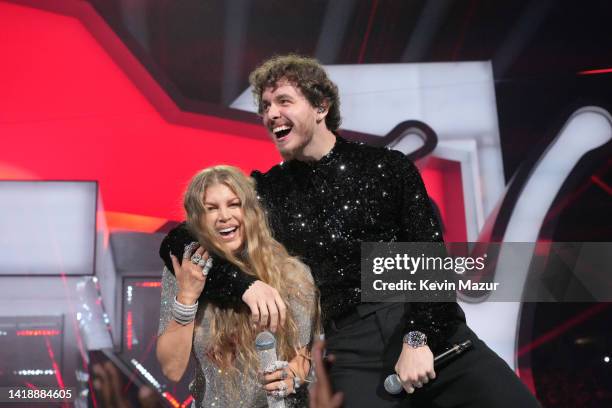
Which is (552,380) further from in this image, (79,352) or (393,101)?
(79,352)

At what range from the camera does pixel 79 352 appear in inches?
124

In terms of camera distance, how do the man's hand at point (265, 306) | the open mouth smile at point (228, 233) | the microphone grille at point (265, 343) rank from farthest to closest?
the open mouth smile at point (228, 233) → the man's hand at point (265, 306) → the microphone grille at point (265, 343)

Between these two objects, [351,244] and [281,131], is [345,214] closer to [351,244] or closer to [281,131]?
[351,244]

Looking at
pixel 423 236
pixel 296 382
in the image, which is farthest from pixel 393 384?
pixel 423 236

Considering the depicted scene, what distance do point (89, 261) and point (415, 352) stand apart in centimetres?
179

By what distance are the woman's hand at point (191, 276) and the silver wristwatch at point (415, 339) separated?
604 millimetres

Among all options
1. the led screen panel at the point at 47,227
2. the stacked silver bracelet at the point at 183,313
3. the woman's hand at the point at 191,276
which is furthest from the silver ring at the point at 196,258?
the led screen panel at the point at 47,227

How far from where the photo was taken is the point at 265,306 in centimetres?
185

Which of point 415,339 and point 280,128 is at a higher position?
point 280,128

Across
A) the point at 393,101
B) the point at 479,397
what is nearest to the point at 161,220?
the point at 393,101

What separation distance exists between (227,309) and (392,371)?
527mm

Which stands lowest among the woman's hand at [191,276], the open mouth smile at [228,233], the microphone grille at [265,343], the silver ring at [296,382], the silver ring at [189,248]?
the silver ring at [296,382]

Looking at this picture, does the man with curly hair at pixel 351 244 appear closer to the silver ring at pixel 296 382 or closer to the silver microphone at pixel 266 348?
the silver ring at pixel 296 382

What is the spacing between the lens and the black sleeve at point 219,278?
1952 mm
